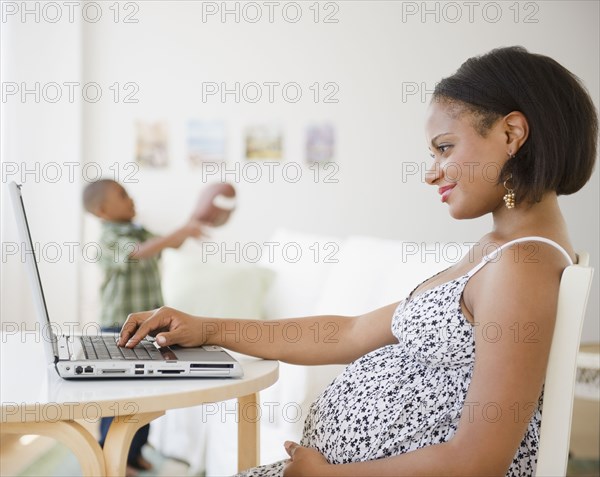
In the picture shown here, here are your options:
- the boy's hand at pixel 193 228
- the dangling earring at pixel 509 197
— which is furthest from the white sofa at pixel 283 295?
the dangling earring at pixel 509 197

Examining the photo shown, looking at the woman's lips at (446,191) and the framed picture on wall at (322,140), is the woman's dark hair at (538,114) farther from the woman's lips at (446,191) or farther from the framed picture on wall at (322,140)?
the framed picture on wall at (322,140)

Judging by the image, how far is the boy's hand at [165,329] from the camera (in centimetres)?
140

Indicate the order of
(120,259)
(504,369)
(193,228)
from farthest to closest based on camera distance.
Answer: (193,228) < (120,259) < (504,369)

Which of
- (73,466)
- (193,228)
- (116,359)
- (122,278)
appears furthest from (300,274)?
(116,359)

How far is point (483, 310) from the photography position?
1.05 metres

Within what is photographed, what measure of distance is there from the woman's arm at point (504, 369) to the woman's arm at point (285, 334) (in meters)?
0.39

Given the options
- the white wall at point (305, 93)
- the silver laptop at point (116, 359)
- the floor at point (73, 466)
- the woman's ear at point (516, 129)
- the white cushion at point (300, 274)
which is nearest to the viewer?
the woman's ear at point (516, 129)

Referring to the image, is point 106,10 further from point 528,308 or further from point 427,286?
point 528,308

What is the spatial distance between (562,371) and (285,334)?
578mm

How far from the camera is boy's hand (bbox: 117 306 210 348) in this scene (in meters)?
1.40

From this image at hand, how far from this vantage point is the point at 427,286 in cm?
128

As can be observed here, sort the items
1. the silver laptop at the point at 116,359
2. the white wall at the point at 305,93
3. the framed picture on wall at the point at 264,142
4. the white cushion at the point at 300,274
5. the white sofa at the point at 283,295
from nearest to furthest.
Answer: the silver laptop at the point at 116,359 → the white sofa at the point at 283,295 → the white cushion at the point at 300,274 → the white wall at the point at 305,93 → the framed picture on wall at the point at 264,142

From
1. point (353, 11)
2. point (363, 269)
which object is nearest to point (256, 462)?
point (363, 269)

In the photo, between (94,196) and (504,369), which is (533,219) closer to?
(504,369)
